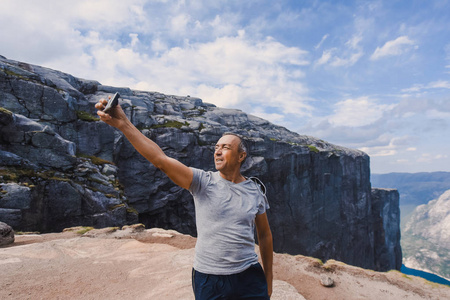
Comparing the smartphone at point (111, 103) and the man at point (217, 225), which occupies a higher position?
the smartphone at point (111, 103)

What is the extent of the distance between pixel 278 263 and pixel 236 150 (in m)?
10.2

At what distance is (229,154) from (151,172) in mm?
45862

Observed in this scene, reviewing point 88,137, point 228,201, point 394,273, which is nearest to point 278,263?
point 394,273

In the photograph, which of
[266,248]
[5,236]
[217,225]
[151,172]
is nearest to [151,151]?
[217,225]

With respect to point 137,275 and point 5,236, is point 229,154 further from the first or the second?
point 5,236

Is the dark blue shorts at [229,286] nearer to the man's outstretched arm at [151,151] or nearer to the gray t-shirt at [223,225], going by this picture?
the gray t-shirt at [223,225]

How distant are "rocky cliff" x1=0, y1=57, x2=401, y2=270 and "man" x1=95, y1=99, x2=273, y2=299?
67.6 feet

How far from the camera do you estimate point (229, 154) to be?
3.45 meters

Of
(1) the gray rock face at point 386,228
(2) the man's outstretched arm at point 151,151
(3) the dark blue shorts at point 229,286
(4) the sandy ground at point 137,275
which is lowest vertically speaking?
(1) the gray rock face at point 386,228

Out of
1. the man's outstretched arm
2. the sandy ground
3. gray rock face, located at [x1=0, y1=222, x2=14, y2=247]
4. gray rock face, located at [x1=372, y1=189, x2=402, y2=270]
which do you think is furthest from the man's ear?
gray rock face, located at [x1=372, y1=189, x2=402, y2=270]

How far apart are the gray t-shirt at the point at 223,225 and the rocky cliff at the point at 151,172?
20.7 m

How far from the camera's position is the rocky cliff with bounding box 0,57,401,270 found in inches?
889

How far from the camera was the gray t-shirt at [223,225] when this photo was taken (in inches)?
119

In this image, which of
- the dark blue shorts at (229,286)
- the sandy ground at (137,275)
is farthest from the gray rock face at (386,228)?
the dark blue shorts at (229,286)
